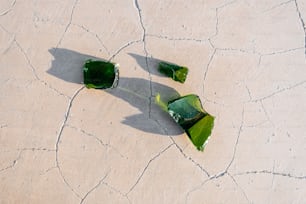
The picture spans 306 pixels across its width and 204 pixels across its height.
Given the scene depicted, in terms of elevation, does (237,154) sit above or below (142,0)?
below

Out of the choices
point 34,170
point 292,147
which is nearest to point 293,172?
point 292,147

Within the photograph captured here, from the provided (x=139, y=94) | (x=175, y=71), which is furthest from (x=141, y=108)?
(x=175, y=71)

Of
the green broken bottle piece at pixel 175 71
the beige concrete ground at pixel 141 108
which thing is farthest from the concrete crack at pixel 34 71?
the green broken bottle piece at pixel 175 71

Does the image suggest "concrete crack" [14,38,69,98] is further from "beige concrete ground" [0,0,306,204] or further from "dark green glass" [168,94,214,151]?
"dark green glass" [168,94,214,151]

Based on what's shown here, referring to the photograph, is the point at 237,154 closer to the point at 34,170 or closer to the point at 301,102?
the point at 301,102

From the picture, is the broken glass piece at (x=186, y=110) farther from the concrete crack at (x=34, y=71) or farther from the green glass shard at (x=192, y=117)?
the concrete crack at (x=34, y=71)

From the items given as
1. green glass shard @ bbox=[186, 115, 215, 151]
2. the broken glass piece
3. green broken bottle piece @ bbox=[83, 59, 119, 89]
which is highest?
green broken bottle piece @ bbox=[83, 59, 119, 89]

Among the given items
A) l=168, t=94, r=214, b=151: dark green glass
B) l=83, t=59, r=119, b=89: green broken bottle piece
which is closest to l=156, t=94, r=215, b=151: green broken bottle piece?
l=168, t=94, r=214, b=151: dark green glass
